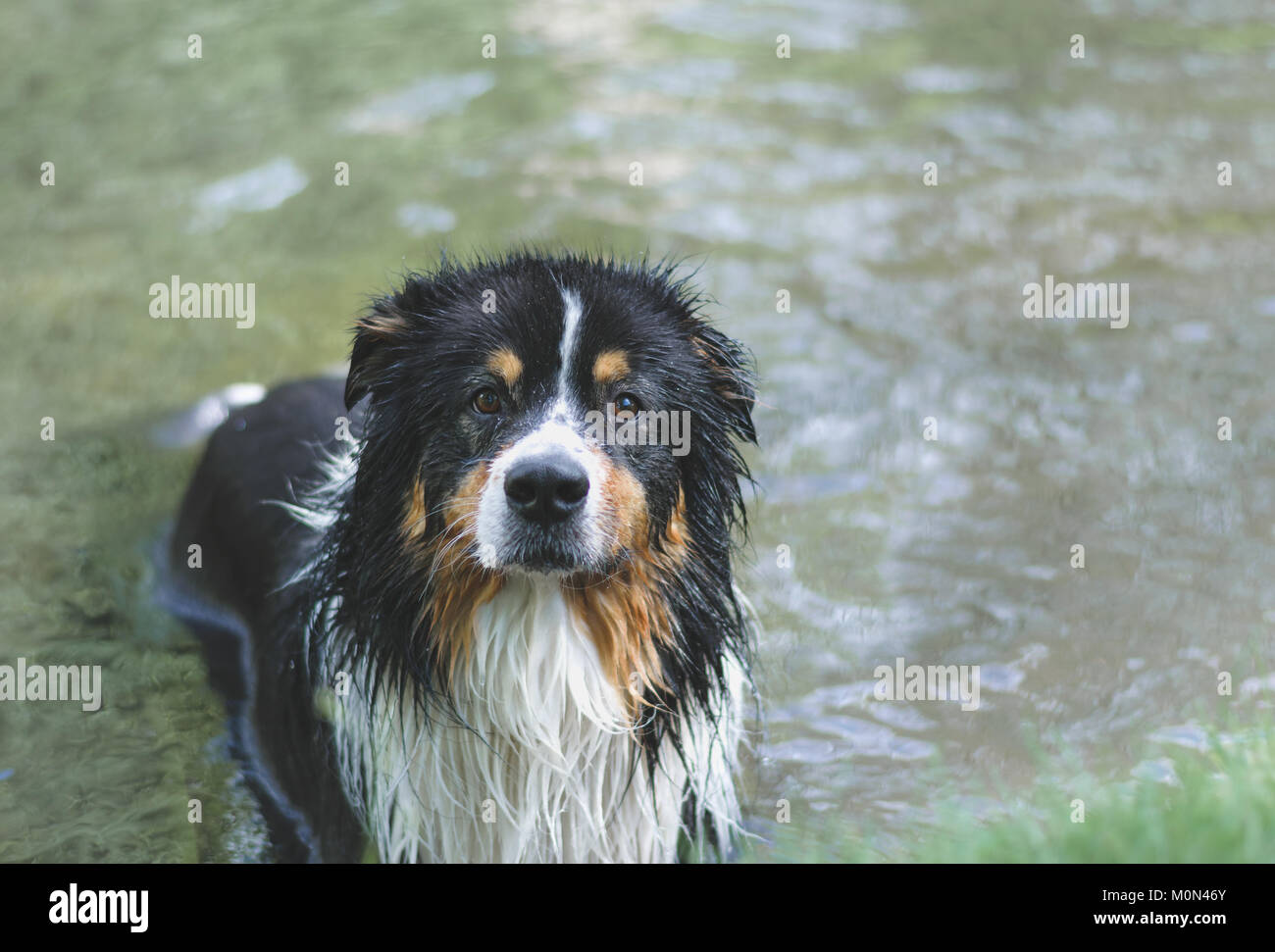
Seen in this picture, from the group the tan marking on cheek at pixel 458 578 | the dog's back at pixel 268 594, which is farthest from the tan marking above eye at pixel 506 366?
the dog's back at pixel 268 594

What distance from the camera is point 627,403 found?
378 centimetres

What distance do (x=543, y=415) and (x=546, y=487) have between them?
0.80 feet

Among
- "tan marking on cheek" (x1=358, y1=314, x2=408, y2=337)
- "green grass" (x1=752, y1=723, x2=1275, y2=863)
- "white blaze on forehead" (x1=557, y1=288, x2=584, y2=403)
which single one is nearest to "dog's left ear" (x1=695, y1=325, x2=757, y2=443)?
"white blaze on forehead" (x1=557, y1=288, x2=584, y2=403)

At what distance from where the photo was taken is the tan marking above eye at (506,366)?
3.71m

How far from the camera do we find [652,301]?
156 inches

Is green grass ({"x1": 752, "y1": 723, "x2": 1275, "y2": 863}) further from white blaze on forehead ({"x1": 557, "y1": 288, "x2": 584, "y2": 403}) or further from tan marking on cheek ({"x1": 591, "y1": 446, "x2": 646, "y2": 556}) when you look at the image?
white blaze on forehead ({"x1": 557, "y1": 288, "x2": 584, "y2": 403})

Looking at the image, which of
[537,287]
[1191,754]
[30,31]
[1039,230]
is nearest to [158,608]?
[537,287]

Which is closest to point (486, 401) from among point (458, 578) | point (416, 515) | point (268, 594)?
point (416, 515)

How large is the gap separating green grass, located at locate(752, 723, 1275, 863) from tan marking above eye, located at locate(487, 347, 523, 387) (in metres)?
1.61

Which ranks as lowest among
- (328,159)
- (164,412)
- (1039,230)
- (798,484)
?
(798,484)

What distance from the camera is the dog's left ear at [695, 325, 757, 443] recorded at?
4062 millimetres

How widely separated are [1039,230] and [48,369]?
5616 millimetres

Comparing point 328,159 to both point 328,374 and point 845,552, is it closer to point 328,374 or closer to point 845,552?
point 328,374

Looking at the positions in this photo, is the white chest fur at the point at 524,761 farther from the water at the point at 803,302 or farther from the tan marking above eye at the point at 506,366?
the water at the point at 803,302
